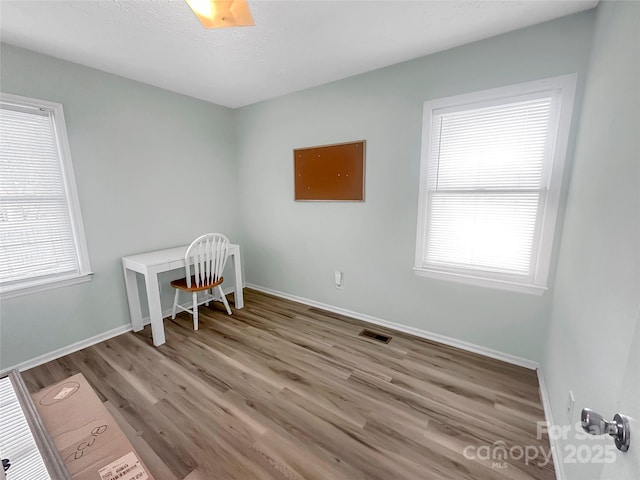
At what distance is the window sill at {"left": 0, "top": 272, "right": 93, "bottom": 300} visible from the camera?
6.57 ft

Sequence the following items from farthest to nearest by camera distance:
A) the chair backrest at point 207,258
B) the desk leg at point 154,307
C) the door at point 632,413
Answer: the chair backrest at point 207,258, the desk leg at point 154,307, the door at point 632,413

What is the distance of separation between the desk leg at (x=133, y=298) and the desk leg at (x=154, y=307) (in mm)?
375

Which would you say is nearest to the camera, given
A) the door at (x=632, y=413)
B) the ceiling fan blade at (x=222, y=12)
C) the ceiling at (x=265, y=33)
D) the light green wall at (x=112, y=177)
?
the door at (x=632, y=413)

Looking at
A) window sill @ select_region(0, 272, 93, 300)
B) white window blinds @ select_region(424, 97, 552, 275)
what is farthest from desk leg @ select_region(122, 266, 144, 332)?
white window blinds @ select_region(424, 97, 552, 275)

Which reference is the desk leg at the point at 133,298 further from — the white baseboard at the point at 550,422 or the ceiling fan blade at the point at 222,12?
the white baseboard at the point at 550,422

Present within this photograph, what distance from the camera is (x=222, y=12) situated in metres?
1.24

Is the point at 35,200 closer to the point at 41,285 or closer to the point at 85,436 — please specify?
the point at 41,285

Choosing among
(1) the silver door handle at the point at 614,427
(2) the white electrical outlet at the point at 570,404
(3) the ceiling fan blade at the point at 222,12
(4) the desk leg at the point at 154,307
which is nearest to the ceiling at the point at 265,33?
(3) the ceiling fan blade at the point at 222,12

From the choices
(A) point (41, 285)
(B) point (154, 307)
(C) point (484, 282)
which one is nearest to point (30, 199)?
(A) point (41, 285)

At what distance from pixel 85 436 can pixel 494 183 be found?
2.79 meters

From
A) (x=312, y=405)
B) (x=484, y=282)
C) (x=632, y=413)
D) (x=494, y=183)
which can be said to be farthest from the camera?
(x=484, y=282)

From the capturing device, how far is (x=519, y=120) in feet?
6.11

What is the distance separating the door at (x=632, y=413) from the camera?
1.58ft

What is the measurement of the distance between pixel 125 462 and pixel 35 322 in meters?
1.93
